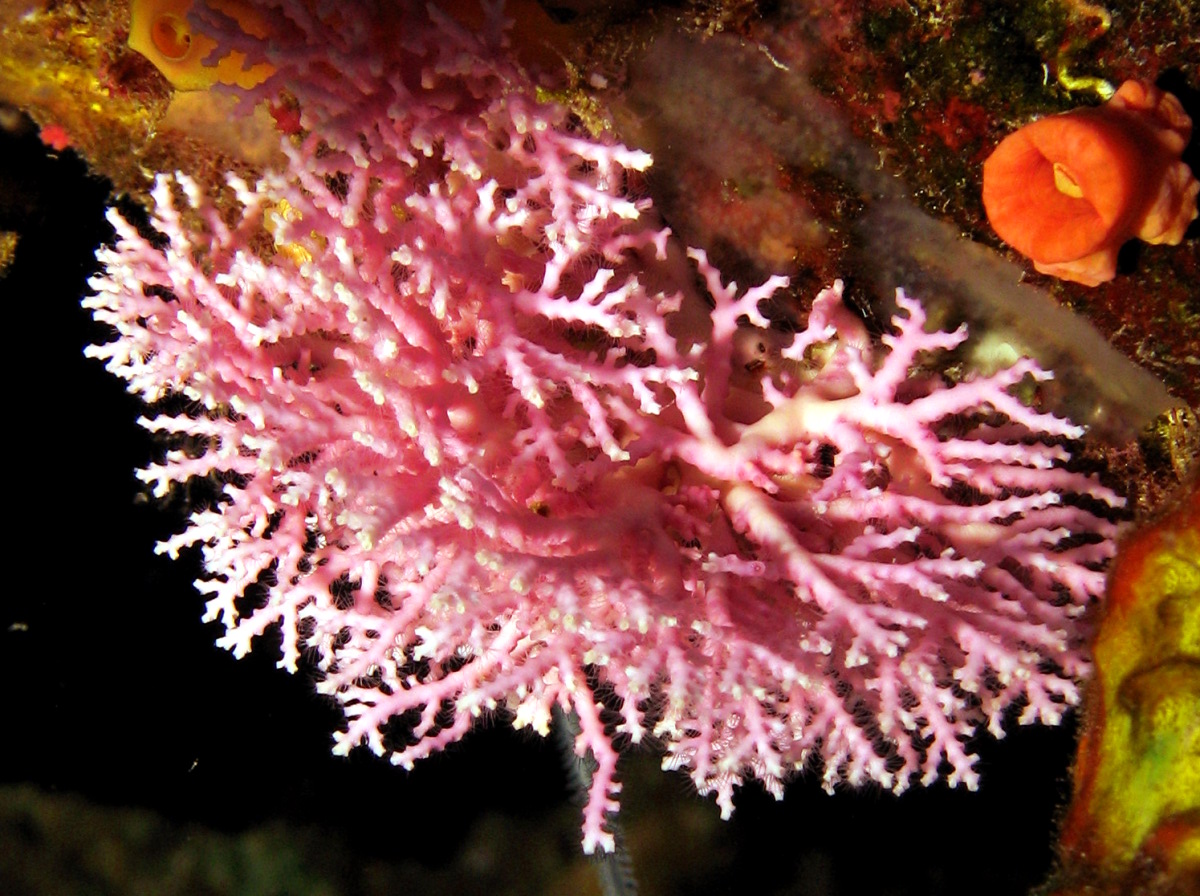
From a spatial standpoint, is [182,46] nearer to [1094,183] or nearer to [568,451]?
[568,451]

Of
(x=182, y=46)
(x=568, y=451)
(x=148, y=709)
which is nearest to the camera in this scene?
(x=182, y=46)

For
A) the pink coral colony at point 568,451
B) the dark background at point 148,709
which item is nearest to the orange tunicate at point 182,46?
the pink coral colony at point 568,451

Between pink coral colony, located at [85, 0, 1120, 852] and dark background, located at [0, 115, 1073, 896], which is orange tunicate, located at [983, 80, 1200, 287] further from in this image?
dark background, located at [0, 115, 1073, 896]

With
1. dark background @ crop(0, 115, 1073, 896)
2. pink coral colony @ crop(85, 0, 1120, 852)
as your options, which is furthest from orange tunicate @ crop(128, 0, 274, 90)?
dark background @ crop(0, 115, 1073, 896)

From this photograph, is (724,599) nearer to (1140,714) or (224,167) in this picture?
(1140,714)

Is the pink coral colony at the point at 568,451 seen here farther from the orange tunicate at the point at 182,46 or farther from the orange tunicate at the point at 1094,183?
the orange tunicate at the point at 1094,183

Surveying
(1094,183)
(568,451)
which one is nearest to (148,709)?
(568,451)

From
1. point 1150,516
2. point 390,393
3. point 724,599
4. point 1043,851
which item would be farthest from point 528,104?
point 1043,851
